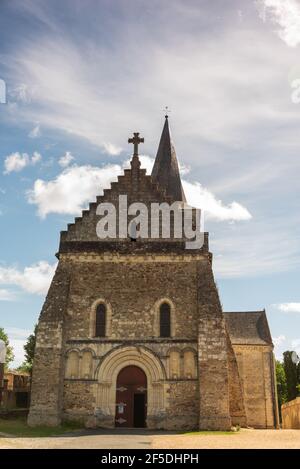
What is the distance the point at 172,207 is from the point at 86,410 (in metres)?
11.6

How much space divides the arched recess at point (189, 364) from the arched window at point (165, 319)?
1.33 meters

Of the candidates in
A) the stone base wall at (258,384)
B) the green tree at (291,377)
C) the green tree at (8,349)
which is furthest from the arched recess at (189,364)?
the green tree at (8,349)

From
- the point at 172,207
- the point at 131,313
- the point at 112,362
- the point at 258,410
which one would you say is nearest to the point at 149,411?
the point at 112,362

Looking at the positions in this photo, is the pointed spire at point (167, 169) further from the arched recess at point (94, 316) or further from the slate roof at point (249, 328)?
the slate roof at point (249, 328)

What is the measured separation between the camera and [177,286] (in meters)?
25.6

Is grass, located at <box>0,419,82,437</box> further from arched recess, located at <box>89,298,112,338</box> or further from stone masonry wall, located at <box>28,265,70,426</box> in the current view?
arched recess, located at <box>89,298,112,338</box>

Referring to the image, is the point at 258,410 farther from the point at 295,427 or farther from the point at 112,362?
the point at 112,362

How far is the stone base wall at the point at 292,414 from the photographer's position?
28.6m

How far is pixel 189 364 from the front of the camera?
24.1 metres

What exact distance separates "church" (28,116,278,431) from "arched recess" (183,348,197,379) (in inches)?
1.9

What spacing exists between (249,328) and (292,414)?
18.8 meters

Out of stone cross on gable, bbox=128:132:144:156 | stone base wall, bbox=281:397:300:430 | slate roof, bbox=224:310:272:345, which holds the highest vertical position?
stone cross on gable, bbox=128:132:144:156

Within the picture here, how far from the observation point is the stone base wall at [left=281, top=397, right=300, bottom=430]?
28.6 meters

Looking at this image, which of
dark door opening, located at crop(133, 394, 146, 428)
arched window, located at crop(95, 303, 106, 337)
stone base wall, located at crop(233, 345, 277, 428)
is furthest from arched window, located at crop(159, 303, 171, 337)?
stone base wall, located at crop(233, 345, 277, 428)
